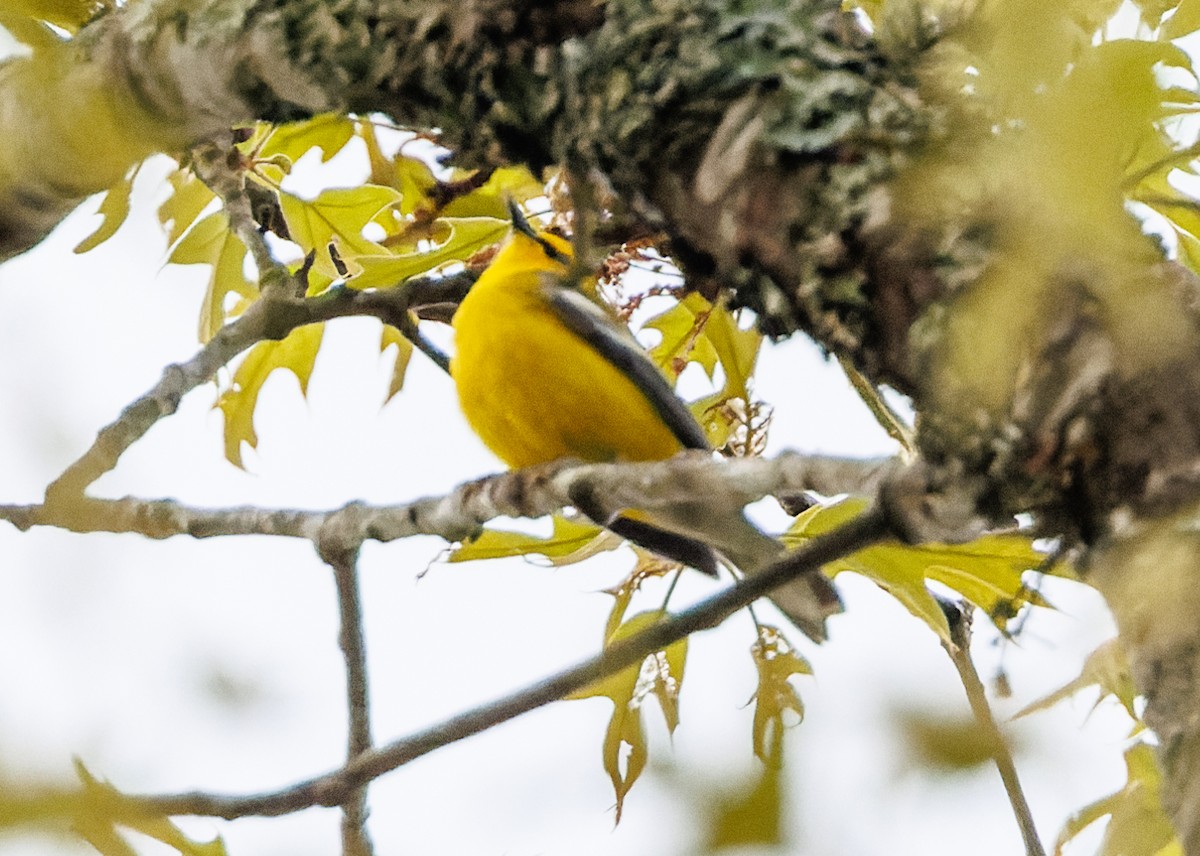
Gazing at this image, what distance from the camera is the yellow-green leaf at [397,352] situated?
7.95 feet

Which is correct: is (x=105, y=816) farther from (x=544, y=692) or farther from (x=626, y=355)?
(x=626, y=355)

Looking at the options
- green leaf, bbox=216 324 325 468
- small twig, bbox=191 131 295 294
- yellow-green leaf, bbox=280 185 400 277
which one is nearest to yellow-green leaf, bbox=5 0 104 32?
small twig, bbox=191 131 295 294

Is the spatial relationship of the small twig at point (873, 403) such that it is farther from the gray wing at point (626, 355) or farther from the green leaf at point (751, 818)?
the green leaf at point (751, 818)

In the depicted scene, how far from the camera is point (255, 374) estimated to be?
8.00 feet

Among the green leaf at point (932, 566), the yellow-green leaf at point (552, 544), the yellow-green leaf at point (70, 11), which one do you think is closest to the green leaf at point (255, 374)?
the yellow-green leaf at point (552, 544)

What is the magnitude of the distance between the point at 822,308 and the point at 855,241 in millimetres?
58

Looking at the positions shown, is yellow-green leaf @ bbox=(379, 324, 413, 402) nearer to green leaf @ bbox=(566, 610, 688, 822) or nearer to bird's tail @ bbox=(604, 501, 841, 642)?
bird's tail @ bbox=(604, 501, 841, 642)

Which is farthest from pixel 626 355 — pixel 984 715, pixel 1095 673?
pixel 984 715

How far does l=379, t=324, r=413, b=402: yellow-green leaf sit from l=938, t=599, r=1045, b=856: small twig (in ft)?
4.18

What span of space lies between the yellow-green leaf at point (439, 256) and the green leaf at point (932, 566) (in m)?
0.83

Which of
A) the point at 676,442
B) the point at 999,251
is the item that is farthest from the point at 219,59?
the point at 676,442

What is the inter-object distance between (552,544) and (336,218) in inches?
32.7

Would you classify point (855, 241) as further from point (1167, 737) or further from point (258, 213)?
point (258, 213)

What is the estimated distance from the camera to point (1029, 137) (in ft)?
1.27
